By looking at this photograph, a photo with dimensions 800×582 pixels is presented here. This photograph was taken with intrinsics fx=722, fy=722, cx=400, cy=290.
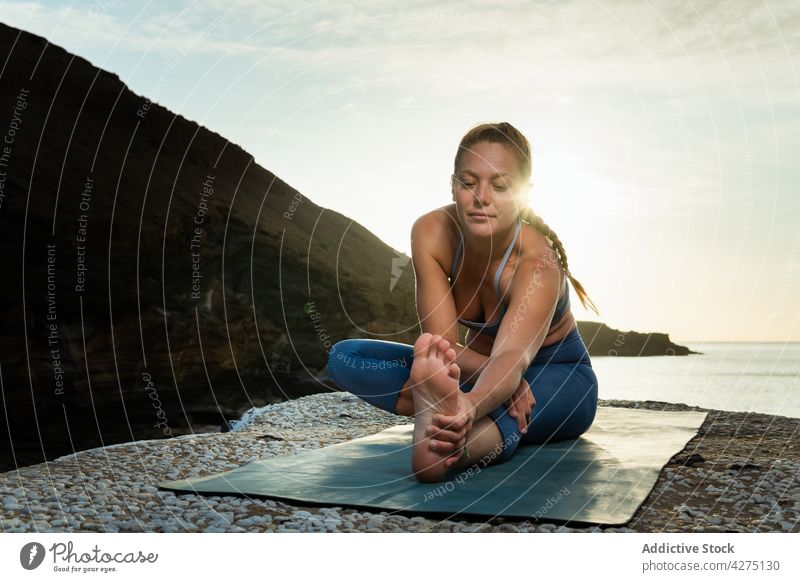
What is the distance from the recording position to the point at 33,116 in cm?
432

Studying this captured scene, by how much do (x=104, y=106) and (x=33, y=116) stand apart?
1.83 feet

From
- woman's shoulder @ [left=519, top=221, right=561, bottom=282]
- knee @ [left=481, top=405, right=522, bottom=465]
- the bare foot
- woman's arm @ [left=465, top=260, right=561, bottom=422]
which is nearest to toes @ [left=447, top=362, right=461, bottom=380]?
the bare foot

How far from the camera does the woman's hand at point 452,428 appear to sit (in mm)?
2306

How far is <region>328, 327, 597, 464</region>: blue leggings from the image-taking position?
9.86ft

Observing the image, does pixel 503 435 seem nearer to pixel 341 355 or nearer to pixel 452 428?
pixel 452 428

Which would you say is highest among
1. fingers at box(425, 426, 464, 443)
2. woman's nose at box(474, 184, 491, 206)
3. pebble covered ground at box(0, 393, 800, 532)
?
woman's nose at box(474, 184, 491, 206)

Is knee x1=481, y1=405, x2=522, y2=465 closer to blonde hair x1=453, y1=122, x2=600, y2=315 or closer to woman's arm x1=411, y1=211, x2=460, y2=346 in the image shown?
woman's arm x1=411, y1=211, x2=460, y2=346

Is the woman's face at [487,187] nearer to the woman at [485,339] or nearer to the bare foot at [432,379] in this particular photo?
the woman at [485,339]

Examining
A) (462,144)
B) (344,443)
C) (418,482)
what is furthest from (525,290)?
(344,443)

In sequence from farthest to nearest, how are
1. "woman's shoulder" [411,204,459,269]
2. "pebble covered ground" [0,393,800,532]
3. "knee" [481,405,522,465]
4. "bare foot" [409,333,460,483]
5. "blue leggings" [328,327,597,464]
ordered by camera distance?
"blue leggings" [328,327,597,464] → "woman's shoulder" [411,204,459,269] → "knee" [481,405,522,465] → "bare foot" [409,333,460,483] → "pebble covered ground" [0,393,800,532]

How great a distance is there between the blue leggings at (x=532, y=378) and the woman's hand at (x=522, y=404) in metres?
0.13

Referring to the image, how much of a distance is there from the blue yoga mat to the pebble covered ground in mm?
44

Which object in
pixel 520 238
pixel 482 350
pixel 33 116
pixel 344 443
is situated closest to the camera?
pixel 520 238

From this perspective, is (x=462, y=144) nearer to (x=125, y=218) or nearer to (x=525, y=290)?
(x=525, y=290)
